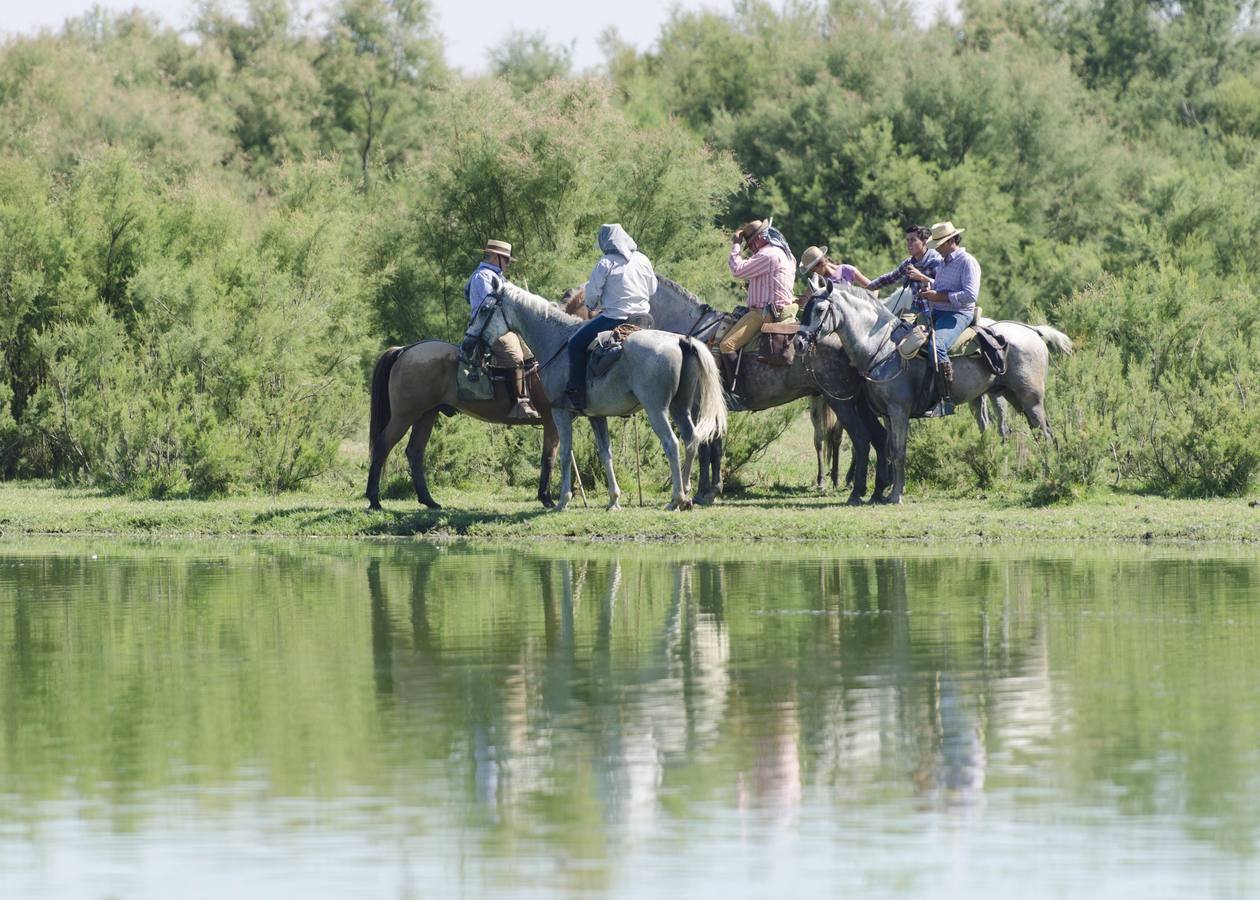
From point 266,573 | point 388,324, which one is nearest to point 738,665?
point 266,573

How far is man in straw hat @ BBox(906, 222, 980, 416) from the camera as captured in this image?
21609 millimetres

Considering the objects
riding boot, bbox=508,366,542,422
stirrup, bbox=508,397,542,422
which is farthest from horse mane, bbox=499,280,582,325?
stirrup, bbox=508,397,542,422

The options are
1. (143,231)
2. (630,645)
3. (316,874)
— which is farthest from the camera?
(143,231)

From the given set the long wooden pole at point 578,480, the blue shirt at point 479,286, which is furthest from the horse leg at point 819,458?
the blue shirt at point 479,286

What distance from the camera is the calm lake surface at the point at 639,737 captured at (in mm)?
7793

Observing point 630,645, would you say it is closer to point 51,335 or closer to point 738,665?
point 738,665

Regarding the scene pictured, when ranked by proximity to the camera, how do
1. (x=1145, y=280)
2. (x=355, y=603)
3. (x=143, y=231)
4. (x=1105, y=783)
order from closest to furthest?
(x=1105, y=783), (x=355, y=603), (x=1145, y=280), (x=143, y=231)

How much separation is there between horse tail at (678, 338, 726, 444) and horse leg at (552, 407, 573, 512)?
1339mm

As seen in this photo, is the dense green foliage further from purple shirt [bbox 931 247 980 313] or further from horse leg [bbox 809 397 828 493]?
purple shirt [bbox 931 247 980 313]

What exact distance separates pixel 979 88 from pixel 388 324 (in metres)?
17.8

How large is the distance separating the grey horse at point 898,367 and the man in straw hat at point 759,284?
48cm

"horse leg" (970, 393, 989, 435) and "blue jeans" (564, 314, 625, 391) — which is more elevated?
"blue jeans" (564, 314, 625, 391)

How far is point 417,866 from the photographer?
780 centimetres

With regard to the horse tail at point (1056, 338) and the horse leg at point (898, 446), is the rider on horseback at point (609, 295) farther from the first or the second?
the horse tail at point (1056, 338)
